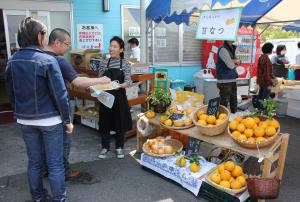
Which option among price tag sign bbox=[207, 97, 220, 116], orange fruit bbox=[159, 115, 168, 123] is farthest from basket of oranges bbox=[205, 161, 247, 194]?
orange fruit bbox=[159, 115, 168, 123]

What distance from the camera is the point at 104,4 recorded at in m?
7.02

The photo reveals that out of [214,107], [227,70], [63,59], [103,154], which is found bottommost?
[103,154]

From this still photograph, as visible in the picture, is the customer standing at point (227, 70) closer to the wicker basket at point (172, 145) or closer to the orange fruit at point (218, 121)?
the wicker basket at point (172, 145)

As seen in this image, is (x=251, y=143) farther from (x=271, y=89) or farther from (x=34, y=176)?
(x=271, y=89)

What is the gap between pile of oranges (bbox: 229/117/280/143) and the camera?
9.52ft

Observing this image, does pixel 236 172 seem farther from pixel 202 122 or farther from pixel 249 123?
pixel 202 122

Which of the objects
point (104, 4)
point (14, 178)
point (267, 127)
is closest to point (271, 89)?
point (267, 127)

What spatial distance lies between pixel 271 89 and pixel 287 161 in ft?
8.98

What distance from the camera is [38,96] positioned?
2396 millimetres

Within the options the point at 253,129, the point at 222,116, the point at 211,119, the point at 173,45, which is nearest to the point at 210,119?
the point at 211,119

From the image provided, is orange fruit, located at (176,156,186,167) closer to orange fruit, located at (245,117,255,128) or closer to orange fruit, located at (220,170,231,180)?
orange fruit, located at (220,170,231,180)

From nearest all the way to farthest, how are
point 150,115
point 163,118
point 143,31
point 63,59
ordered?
point 63,59 → point 163,118 → point 150,115 → point 143,31

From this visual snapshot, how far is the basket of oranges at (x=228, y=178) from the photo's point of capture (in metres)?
2.85

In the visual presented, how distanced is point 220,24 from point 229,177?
1.95 metres
